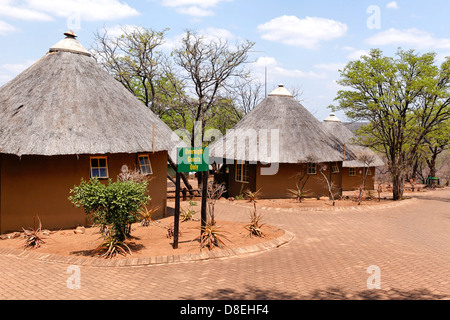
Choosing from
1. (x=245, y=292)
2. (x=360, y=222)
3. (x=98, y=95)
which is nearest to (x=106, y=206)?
(x=245, y=292)

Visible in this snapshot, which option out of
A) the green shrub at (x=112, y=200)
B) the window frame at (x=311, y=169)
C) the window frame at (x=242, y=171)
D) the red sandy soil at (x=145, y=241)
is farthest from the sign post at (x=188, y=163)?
the window frame at (x=311, y=169)

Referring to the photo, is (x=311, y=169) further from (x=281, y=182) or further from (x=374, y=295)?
(x=374, y=295)

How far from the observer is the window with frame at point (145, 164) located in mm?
13438

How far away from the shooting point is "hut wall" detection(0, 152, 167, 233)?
11273 mm

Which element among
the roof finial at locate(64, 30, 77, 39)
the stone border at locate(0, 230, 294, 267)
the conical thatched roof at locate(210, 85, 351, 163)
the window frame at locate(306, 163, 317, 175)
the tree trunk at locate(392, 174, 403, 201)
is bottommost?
the stone border at locate(0, 230, 294, 267)

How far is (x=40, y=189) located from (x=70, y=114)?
2591 millimetres

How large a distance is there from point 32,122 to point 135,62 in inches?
521

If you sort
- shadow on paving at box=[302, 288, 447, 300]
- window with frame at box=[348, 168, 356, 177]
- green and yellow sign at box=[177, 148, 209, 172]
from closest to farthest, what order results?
1. shadow on paving at box=[302, 288, 447, 300]
2. green and yellow sign at box=[177, 148, 209, 172]
3. window with frame at box=[348, 168, 356, 177]

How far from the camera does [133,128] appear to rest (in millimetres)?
12859

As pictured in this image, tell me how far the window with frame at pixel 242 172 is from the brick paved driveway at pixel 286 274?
8.21 metres

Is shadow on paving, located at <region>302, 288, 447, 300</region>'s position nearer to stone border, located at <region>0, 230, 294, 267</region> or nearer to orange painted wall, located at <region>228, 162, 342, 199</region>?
stone border, located at <region>0, 230, 294, 267</region>

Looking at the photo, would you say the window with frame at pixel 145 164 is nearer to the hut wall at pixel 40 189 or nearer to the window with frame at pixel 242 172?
the hut wall at pixel 40 189

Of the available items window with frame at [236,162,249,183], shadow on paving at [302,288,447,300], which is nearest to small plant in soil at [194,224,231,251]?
shadow on paving at [302,288,447,300]

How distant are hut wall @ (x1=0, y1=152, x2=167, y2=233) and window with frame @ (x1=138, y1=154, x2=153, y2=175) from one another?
2.07 metres
